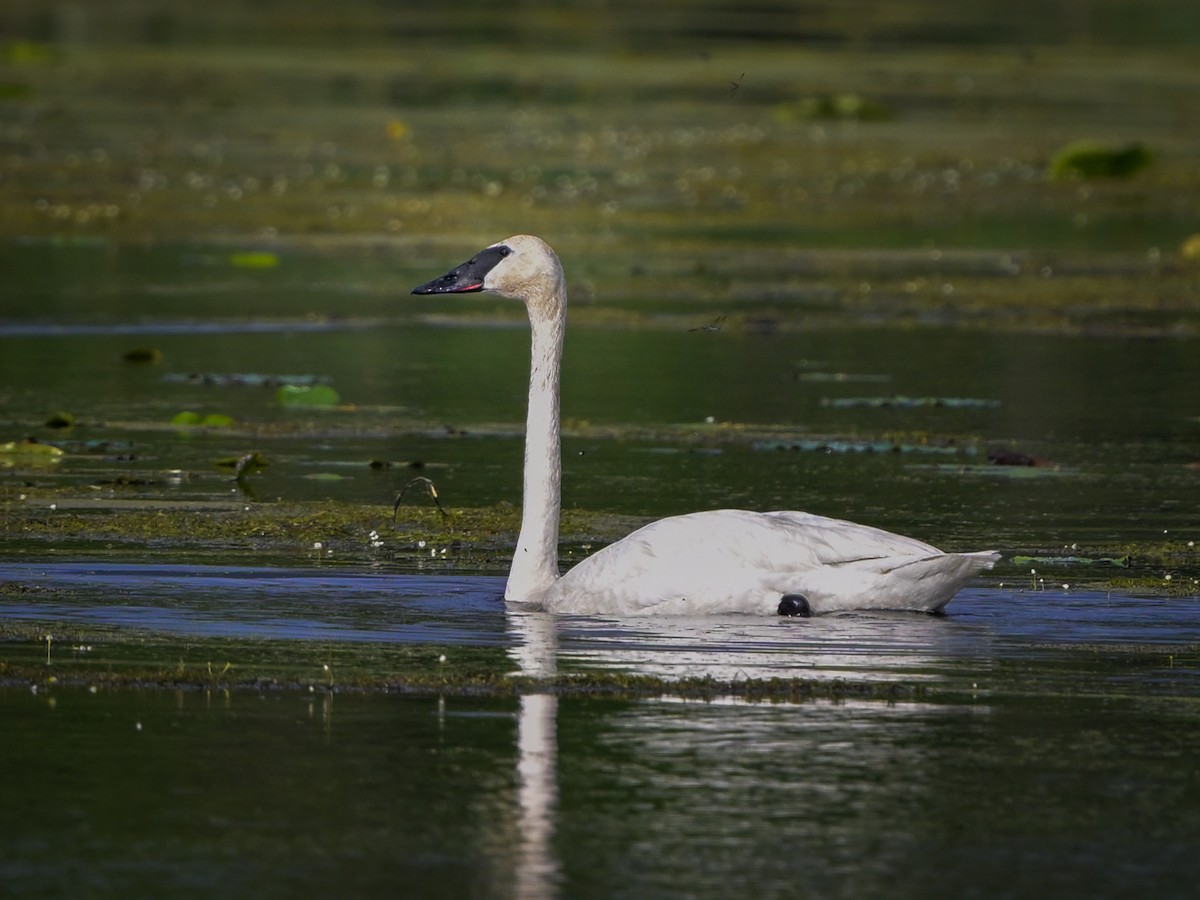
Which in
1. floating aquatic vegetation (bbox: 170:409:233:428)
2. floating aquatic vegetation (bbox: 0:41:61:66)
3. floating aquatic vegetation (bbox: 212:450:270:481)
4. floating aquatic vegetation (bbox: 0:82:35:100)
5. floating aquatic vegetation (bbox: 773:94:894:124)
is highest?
floating aquatic vegetation (bbox: 0:41:61:66)

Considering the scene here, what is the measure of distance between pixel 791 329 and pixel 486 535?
979cm

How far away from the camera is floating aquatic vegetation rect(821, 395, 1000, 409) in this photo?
687 inches

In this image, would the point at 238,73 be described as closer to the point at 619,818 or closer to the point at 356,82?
the point at 356,82

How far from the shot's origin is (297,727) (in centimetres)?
825

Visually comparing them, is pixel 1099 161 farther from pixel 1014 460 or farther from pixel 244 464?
pixel 244 464

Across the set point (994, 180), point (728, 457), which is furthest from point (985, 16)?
point (728, 457)

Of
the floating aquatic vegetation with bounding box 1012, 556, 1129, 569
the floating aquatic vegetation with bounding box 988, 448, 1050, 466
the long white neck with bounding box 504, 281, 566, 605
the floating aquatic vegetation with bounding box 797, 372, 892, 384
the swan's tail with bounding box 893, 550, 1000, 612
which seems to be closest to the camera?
the swan's tail with bounding box 893, 550, 1000, 612

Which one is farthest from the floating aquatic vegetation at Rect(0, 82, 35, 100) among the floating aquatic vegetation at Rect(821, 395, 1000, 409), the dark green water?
the dark green water

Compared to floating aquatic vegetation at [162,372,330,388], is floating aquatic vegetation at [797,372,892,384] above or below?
above

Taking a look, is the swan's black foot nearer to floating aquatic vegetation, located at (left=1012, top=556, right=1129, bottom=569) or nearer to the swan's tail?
the swan's tail

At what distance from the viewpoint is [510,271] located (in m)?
11.5

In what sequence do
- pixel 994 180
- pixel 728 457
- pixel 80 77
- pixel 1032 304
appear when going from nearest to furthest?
1. pixel 728 457
2. pixel 1032 304
3. pixel 994 180
4. pixel 80 77

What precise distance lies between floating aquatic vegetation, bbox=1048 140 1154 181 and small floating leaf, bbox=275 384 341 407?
2027 centimetres

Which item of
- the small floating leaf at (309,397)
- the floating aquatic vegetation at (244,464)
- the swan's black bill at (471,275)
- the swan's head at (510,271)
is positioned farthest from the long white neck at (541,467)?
the small floating leaf at (309,397)
